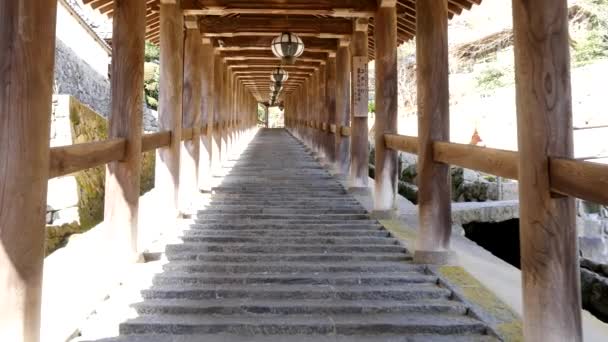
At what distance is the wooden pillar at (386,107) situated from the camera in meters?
6.27

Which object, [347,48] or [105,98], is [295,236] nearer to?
[347,48]

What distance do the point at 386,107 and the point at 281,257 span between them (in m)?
2.71

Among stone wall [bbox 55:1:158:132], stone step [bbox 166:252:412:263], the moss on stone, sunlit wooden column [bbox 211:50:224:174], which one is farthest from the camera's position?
stone wall [bbox 55:1:158:132]

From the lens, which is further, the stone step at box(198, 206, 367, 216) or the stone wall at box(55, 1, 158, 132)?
the stone wall at box(55, 1, 158, 132)

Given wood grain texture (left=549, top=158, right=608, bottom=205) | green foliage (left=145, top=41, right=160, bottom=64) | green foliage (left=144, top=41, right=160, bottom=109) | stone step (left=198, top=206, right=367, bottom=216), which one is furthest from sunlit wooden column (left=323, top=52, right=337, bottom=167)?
green foliage (left=145, top=41, right=160, bottom=64)

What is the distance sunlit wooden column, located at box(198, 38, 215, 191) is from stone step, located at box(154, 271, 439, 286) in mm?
4073

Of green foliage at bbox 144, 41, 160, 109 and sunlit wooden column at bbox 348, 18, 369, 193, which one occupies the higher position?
green foliage at bbox 144, 41, 160, 109

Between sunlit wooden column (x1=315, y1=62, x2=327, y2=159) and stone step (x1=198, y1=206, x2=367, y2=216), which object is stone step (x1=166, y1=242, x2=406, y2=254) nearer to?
stone step (x1=198, y1=206, x2=367, y2=216)

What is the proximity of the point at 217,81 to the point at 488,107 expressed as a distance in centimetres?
1372

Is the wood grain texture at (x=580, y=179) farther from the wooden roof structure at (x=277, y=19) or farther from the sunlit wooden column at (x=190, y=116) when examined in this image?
the sunlit wooden column at (x=190, y=116)

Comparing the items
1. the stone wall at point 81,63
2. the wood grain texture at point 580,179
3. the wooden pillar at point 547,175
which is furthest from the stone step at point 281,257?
the stone wall at point 81,63

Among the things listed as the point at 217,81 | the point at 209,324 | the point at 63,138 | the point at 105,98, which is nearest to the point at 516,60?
the point at 209,324

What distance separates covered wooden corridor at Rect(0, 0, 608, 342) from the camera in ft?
7.63

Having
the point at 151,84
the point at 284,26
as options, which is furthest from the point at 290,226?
the point at 151,84
